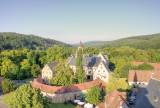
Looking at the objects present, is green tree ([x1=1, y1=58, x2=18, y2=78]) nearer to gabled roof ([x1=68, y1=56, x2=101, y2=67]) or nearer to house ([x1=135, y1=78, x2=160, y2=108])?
gabled roof ([x1=68, y1=56, x2=101, y2=67])

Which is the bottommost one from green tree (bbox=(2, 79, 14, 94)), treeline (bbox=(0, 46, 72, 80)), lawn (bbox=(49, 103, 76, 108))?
lawn (bbox=(49, 103, 76, 108))

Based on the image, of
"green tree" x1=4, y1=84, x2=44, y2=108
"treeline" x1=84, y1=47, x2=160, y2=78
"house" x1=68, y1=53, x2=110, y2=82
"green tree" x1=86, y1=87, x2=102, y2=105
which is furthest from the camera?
"treeline" x1=84, y1=47, x2=160, y2=78

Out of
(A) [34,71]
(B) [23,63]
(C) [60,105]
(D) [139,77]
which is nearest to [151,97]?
(C) [60,105]

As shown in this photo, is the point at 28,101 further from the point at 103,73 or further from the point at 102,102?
the point at 103,73

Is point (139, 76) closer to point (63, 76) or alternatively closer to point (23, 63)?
point (63, 76)

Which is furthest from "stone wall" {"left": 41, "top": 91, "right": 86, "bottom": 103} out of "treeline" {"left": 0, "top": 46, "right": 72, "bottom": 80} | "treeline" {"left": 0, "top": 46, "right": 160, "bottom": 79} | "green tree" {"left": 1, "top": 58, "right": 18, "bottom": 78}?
"treeline" {"left": 0, "top": 46, "right": 72, "bottom": 80}

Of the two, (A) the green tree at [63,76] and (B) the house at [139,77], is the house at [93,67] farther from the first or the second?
(A) the green tree at [63,76]

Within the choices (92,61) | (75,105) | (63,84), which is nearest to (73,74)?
(63,84)

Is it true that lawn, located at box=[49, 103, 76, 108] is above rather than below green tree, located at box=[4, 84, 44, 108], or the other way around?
below

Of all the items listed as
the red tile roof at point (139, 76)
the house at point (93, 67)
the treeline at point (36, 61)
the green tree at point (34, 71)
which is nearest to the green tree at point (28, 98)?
the red tile roof at point (139, 76)

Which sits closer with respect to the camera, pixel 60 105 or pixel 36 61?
pixel 60 105

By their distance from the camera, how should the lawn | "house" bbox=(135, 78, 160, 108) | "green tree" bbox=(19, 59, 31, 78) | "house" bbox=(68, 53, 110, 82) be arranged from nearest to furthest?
"house" bbox=(135, 78, 160, 108) → the lawn → "house" bbox=(68, 53, 110, 82) → "green tree" bbox=(19, 59, 31, 78)
